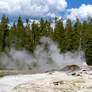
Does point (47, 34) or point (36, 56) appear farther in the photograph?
point (47, 34)

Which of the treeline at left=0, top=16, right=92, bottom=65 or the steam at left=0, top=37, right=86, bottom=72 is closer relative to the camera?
the steam at left=0, top=37, right=86, bottom=72

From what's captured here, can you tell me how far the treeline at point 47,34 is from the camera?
115 ft

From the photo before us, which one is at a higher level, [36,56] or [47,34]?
[47,34]

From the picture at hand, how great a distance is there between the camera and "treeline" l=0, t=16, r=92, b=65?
1377 inches

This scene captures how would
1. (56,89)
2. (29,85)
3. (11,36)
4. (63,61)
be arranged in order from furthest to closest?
(11,36) < (63,61) < (29,85) < (56,89)

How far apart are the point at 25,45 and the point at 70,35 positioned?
9.37 m

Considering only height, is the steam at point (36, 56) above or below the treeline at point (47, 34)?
below

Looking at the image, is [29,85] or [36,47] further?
[36,47]

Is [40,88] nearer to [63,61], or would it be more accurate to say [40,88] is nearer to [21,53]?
[63,61]

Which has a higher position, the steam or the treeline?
the treeline

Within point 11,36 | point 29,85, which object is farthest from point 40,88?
point 11,36

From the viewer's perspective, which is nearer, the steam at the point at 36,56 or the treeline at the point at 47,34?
the steam at the point at 36,56

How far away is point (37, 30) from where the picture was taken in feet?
131

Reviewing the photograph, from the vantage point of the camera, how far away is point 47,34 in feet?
125
